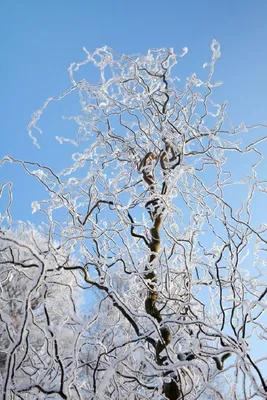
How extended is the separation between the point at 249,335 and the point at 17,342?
1333 millimetres

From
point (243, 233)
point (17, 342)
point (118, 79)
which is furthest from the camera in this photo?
point (118, 79)

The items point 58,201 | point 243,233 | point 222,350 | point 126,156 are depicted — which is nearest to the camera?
point 222,350

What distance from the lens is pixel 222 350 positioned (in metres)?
1.34

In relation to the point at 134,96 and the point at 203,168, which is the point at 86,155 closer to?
the point at 134,96

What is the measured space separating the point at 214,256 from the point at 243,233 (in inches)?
23.8

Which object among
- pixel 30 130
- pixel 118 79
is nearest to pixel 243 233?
pixel 118 79

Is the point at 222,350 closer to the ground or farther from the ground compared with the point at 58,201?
closer to the ground

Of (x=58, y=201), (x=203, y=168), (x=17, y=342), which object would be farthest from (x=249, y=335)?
(x=17, y=342)

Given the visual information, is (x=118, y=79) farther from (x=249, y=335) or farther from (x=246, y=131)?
(x=249, y=335)

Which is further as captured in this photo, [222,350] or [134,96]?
[134,96]

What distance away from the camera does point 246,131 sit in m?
2.46

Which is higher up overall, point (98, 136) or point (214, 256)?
point (98, 136)

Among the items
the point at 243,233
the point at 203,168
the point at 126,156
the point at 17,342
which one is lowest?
the point at 17,342

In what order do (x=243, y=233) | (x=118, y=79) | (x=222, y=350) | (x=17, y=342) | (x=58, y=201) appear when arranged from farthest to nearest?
(x=118, y=79), (x=58, y=201), (x=243, y=233), (x=222, y=350), (x=17, y=342)
